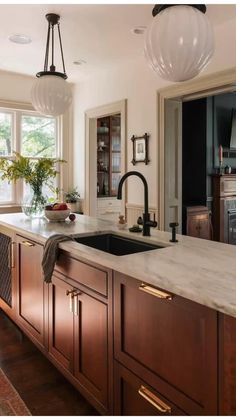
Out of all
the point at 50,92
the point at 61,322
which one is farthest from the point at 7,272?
the point at 50,92

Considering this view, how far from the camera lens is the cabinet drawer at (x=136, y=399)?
126 cm

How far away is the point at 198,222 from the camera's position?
435 centimetres

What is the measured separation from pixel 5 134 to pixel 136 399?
4.21m

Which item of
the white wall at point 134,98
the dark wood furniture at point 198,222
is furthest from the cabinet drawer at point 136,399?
the dark wood furniture at point 198,222

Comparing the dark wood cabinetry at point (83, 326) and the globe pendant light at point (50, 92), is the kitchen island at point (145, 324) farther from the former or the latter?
the globe pendant light at point (50, 92)

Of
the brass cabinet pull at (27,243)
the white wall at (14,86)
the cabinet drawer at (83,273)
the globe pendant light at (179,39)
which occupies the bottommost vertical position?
the cabinet drawer at (83,273)

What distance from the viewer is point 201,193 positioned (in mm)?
4680

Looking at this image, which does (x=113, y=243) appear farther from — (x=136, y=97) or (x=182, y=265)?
(x=136, y=97)

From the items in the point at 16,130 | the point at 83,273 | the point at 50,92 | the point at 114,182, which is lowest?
the point at 83,273

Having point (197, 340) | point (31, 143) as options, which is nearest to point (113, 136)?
point (31, 143)

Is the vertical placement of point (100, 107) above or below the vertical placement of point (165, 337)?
above

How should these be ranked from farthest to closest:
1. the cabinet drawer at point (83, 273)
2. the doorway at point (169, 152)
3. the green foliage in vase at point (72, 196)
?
the green foliage in vase at point (72, 196), the doorway at point (169, 152), the cabinet drawer at point (83, 273)

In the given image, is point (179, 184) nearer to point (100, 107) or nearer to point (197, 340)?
point (100, 107)

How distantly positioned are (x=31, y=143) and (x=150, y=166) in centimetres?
205
